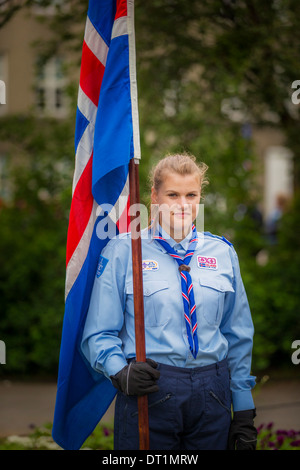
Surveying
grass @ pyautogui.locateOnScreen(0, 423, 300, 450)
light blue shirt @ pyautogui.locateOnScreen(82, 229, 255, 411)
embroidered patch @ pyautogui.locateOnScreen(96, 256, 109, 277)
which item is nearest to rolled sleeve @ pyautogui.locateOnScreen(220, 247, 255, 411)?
light blue shirt @ pyautogui.locateOnScreen(82, 229, 255, 411)

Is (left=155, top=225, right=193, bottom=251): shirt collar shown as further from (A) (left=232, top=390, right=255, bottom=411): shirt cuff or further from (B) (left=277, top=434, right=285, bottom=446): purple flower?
(B) (left=277, top=434, right=285, bottom=446): purple flower

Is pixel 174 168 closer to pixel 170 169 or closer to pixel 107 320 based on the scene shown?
pixel 170 169

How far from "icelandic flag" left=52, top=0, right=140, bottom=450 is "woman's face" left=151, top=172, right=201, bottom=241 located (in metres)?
0.22

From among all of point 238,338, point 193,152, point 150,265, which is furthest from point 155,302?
point 193,152

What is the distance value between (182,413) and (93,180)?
1.17 metres

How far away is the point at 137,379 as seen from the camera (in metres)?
2.54

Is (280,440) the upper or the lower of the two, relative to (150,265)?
lower

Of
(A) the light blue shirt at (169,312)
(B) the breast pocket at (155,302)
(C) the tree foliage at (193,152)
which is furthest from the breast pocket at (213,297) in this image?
(C) the tree foliage at (193,152)

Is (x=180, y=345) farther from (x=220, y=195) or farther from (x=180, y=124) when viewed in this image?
(x=180, y=124)

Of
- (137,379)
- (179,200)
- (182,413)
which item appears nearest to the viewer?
(137,379)

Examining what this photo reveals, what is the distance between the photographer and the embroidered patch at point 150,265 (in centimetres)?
283
